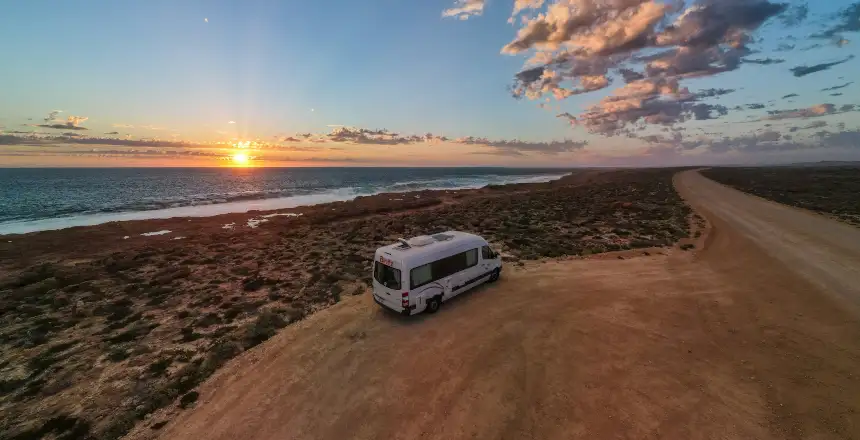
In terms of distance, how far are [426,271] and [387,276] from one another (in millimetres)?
1775

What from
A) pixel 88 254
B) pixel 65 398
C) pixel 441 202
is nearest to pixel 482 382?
pixel 65 398

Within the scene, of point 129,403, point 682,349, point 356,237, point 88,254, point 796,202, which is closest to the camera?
point 129,403

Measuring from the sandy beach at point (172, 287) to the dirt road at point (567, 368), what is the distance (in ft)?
7.09

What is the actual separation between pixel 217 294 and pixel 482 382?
16.5 m

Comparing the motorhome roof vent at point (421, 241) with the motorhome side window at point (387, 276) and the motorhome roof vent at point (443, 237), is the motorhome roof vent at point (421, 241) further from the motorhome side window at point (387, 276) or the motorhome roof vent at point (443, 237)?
the motorhome side window at point (387, 276)

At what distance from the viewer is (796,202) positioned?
4659 cm

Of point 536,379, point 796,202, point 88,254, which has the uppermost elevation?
point 796,202

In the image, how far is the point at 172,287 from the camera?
21188 millimetres

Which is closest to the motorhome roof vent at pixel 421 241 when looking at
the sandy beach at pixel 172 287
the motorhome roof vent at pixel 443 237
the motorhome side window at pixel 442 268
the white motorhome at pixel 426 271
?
the white motorhome at pixel 426 271

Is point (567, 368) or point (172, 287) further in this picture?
point (172, 287)

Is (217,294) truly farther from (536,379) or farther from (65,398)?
(536,379)

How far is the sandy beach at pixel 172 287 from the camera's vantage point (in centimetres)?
1168

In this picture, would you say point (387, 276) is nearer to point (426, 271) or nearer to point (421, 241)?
point (426, 271)

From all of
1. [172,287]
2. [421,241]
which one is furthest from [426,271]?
[172,287]
